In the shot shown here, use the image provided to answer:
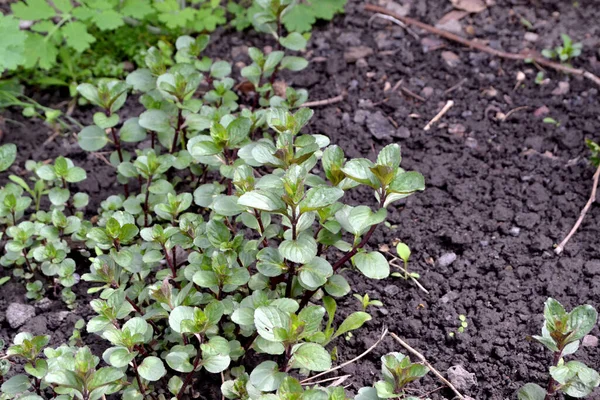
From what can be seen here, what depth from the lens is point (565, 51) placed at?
3.63m

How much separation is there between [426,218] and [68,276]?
4.70 feet

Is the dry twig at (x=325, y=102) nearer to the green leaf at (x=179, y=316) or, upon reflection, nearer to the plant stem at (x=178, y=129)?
the plant stem at (x=178, y=129)

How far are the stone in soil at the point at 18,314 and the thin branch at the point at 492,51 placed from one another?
7.94ft

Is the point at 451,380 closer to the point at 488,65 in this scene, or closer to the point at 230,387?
the point at 230,387

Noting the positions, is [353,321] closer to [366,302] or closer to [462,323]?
[366,302]

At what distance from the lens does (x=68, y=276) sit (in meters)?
2.70

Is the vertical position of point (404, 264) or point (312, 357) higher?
point (312, 357)

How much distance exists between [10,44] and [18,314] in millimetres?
1228

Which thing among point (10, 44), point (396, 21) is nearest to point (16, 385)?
point (10, 44)

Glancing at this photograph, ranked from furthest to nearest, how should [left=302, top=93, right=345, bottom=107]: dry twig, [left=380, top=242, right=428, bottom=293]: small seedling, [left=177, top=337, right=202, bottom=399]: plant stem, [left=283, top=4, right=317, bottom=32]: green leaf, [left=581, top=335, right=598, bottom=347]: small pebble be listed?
[left=283, top=4, right=317, bottom=32]: green leaf → [left=302, top=93, right=345, bottom=107]: dry twig → [left=380, top=242, right=428, bottom=293]: small seedling → [left=581, top=335, right=598, bottom=347]: small pebble → [left=177, top=337, right=202, bottom=399]: plant stem

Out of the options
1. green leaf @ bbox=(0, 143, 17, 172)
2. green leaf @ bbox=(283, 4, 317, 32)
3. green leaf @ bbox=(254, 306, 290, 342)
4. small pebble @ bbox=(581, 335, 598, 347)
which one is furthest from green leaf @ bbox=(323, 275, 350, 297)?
green leaf @ bbox=(283, 4, 317, 32)

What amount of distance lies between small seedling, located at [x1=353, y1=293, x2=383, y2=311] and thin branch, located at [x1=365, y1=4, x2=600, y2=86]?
170 centimetres

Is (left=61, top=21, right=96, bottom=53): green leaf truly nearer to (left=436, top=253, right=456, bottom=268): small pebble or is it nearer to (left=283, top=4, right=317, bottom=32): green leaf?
(left=283, top=4, right=317, bottom=32): green leaf

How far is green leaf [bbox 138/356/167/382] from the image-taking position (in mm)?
2203
